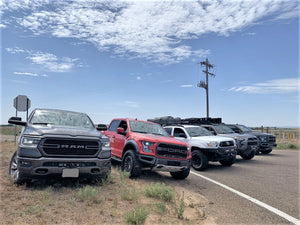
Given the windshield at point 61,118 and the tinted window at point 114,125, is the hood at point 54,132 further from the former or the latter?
the tinted window at point 114,125

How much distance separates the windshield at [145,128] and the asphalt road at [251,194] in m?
1.87

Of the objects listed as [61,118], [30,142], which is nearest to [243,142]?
[61,118]

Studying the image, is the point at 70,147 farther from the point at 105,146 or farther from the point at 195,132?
the point at 195,132

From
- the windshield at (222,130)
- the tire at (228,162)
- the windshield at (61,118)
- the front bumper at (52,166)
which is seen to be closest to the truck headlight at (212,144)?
the tire at (228,162)

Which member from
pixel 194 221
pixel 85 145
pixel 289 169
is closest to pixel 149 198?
pixel 194 221

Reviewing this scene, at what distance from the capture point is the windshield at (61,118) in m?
5.86

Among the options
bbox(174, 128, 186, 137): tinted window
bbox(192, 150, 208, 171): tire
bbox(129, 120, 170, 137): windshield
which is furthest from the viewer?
bbox(174, 128, 186, 137): tinted window

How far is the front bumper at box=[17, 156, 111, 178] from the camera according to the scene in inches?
180

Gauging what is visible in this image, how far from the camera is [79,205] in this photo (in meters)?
4.20

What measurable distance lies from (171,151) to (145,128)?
1.63 m

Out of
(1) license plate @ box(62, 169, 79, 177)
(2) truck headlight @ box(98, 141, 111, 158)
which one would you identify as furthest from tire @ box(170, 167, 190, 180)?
(1) license plate @ box(62, 169, 79, 177)

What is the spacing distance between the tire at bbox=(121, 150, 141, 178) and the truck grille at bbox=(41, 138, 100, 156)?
149cm

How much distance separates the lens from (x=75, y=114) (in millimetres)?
6758

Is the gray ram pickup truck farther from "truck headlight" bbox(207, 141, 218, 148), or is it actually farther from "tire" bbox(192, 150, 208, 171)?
"truck headlight" bbox(207, 141, 218, 148)
